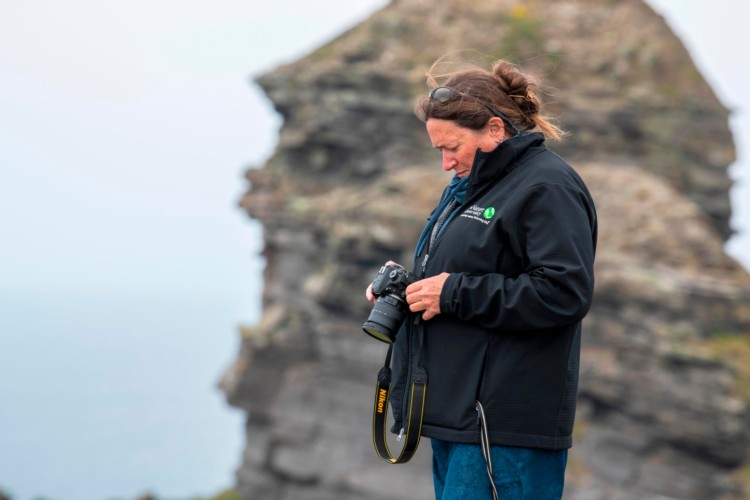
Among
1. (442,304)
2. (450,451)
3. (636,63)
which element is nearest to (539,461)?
(450,451)

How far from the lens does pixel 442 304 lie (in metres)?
4.68

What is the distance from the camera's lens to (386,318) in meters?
4.92

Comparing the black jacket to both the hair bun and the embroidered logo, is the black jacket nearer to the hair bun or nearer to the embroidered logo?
the embroidered logo

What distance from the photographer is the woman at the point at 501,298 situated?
4559 mm

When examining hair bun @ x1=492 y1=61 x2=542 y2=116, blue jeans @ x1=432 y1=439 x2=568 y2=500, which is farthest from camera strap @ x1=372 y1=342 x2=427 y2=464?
hair bun @ x1=492 y1=61 x2=542 y2=116

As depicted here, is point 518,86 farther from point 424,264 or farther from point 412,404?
point 412,404

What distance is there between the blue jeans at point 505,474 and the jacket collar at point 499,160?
1306 millimetres

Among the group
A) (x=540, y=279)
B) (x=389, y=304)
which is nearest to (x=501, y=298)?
(x=540, y=279)

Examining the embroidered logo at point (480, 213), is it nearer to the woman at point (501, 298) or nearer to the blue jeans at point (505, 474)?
the woman at point (501, 298)

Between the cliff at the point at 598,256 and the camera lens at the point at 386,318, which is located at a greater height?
the cliff at the point at 598,256

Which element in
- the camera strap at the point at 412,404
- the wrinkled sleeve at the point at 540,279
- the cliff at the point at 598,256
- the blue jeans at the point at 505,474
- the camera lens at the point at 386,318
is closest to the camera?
the wrinkled sleeve at the point at 540,279

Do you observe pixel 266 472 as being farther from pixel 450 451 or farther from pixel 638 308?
pixel 450 451

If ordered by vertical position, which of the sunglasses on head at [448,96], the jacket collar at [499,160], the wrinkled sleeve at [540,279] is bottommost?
the wrinkled sleeve at [540,279]

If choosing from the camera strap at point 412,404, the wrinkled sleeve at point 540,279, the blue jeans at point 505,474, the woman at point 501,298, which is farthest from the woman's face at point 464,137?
the blue jeans at point 505,474
